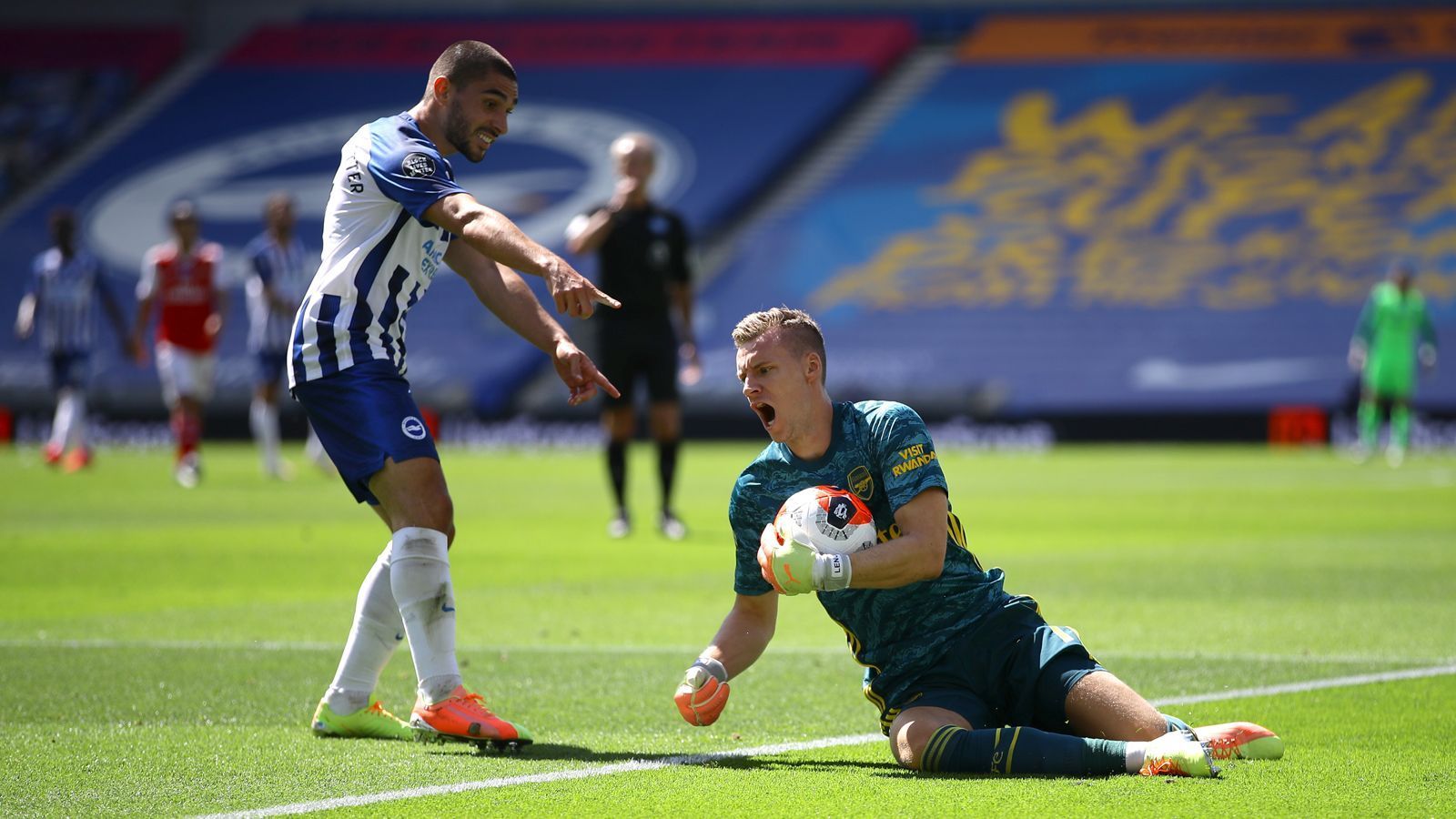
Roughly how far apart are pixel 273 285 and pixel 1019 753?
1476 cm

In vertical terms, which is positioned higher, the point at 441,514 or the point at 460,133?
the point at 460,133

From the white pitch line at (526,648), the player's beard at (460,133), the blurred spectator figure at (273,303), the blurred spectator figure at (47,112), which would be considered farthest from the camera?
the blurred spectator figure at (47,112)

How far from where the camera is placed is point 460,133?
5.39 metres

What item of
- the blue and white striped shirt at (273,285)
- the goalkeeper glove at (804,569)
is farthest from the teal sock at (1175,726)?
the blue and white striped shirt at (273,285)

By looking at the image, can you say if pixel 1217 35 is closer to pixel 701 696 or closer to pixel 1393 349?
pixel 1393 349

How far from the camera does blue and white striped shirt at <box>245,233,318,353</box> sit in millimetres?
18219

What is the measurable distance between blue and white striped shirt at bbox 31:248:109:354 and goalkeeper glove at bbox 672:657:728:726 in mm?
16360

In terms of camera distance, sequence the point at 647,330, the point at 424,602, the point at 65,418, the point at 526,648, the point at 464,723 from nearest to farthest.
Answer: the point at 464,723
the point at 424,602
the point at 526,648
the point at 647,330
the point at 65,418

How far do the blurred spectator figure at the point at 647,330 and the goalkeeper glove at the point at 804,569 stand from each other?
8.18 m

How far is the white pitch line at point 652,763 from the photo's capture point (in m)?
4.32

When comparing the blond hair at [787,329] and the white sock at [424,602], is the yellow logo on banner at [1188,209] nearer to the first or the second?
the white sock at [424,602]

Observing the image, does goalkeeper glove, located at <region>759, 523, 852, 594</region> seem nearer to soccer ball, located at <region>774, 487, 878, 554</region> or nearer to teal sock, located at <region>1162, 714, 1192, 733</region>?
soccer ball, located at <region>774, 487, 878, 554</region>

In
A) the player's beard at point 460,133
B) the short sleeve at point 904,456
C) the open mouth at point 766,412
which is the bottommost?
the short sleeve at point 904,456

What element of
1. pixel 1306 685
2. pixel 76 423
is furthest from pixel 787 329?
pixel 76 423
